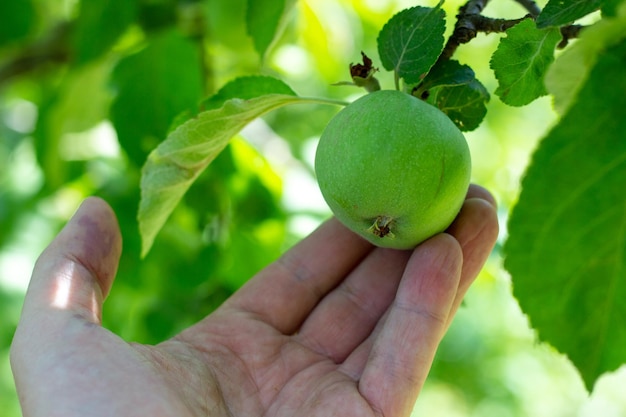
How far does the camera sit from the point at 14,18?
1.90 meters

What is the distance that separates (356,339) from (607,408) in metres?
3.45

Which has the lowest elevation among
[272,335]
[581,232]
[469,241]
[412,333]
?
[272,335]

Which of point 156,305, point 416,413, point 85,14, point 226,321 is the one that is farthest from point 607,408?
point 85,14

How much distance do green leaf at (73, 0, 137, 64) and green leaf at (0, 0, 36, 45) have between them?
8.8 inches

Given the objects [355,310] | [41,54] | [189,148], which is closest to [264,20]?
[189,148]

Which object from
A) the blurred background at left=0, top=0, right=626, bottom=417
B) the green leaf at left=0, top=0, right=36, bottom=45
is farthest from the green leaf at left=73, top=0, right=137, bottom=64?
the green leaf at left=0, top=0, right=36, bottom=45

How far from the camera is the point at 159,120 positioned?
5.64ft

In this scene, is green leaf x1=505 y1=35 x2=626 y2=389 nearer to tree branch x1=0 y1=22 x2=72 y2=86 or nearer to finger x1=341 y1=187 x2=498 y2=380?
finger x1=341 y1=187 x2=498 y2=380

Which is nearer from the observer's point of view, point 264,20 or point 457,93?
point 457,93

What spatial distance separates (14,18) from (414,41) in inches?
54.2

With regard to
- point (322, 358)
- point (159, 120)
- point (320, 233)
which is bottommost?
point (322, 358)

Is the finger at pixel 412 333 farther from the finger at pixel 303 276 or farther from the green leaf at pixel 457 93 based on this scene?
the finger at pixel 303 276

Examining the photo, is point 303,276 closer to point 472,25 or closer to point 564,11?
point 472,25

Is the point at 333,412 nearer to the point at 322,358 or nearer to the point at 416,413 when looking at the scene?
the point at 322,358
